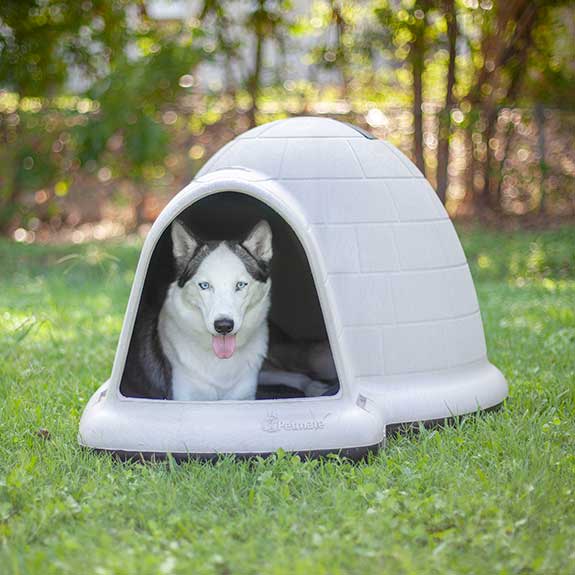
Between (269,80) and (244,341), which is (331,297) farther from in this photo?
(269,80)

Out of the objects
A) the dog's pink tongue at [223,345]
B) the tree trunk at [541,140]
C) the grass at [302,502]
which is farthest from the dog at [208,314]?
the tree trunk at [541,140]

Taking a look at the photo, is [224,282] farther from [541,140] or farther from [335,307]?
[541,140]

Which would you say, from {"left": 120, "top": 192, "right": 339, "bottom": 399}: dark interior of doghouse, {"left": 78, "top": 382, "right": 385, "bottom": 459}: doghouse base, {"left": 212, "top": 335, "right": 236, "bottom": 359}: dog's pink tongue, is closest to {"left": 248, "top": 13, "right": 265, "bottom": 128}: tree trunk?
{"left": 120, "top": 192, "right": 339, "bottom": 399}: dark interior of doghouse

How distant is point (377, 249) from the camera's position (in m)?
3.41

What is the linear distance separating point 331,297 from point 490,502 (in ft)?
3.08

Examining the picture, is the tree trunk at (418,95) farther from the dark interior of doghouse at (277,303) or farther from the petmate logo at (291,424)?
the petmate logo at (291,424)

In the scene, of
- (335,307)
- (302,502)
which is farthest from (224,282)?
(302,502)

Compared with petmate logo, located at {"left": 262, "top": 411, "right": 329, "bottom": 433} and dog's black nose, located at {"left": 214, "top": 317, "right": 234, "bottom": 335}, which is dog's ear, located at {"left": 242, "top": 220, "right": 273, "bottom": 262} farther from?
petmate logo, located at {"left": 262, "top": 411, "right": 329, "bottom": 433}

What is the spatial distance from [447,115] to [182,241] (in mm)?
7183

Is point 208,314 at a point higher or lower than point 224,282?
Result: lower

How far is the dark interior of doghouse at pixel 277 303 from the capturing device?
373 cm

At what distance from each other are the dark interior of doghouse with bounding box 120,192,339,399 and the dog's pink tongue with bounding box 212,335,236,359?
0.44 meters

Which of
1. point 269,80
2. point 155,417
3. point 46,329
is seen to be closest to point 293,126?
point 155,417

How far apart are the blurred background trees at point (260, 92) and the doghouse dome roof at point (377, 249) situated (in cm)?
566
